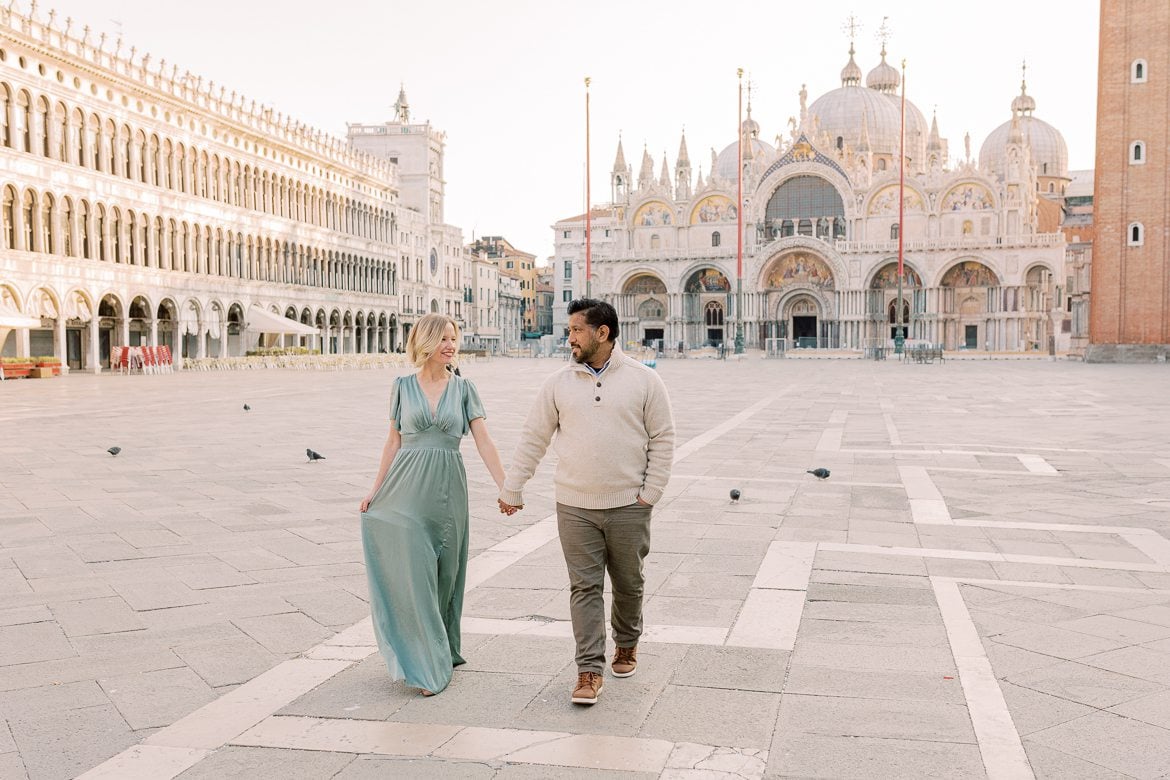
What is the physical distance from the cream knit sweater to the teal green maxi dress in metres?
0.42

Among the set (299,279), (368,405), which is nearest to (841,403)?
(368,405)

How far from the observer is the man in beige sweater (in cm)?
420

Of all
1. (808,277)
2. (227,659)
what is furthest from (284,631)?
(808,277)

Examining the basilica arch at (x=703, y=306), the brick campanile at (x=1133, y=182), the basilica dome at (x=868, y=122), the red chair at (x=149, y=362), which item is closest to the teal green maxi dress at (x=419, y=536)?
the red chair at (x=149, y=362)

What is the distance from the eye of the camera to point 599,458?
13.8 ft

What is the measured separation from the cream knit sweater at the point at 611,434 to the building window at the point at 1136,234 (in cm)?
4826

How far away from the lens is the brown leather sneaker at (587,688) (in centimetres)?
409

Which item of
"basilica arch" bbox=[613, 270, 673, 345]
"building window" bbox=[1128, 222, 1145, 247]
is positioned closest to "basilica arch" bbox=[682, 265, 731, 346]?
"basilica arch" bbox=[613, 270, 673, 345]

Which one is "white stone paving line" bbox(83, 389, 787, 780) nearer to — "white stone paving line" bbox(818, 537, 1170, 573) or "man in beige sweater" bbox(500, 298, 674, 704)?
"man in beige sweater" bbox(500, 298, 674, 704)

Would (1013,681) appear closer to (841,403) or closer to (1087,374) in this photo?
(841,403)

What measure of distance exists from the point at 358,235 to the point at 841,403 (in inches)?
1913

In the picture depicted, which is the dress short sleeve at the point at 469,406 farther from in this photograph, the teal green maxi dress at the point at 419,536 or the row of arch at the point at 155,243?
the row of arch at the point at 155,243

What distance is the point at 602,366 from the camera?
14.0ft

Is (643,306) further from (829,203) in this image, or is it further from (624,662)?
(624,662)
